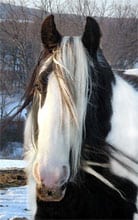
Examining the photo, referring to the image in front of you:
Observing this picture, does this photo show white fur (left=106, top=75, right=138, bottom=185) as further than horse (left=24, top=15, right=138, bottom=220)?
Yes

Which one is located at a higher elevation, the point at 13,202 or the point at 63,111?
the point at 63,111

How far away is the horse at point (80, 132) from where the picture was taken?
1568mm

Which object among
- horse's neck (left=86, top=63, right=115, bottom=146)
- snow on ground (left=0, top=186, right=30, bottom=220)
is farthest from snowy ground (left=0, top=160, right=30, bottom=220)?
horse's neck (left=86, top=63, right=115, bottom=146)

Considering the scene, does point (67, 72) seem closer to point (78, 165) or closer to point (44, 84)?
point (44, 84)

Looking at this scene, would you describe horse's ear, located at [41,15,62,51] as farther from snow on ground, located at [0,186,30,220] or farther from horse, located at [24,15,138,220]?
snow on ground, located at [0,186,30,220]

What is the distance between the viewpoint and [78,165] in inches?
65.6

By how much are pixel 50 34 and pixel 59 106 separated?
10.4 inches

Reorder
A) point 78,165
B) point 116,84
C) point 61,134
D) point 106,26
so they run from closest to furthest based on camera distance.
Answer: point 61,134, point 78,165, point 116,84, point 106,26

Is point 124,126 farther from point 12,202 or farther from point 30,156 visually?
point 12,202

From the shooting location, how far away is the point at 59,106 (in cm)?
158

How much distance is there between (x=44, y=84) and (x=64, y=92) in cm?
9

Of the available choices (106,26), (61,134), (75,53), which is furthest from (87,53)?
(106,26)

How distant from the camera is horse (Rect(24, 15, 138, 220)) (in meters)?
1.57

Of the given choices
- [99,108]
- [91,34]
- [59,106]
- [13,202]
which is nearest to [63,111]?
[59,106]
